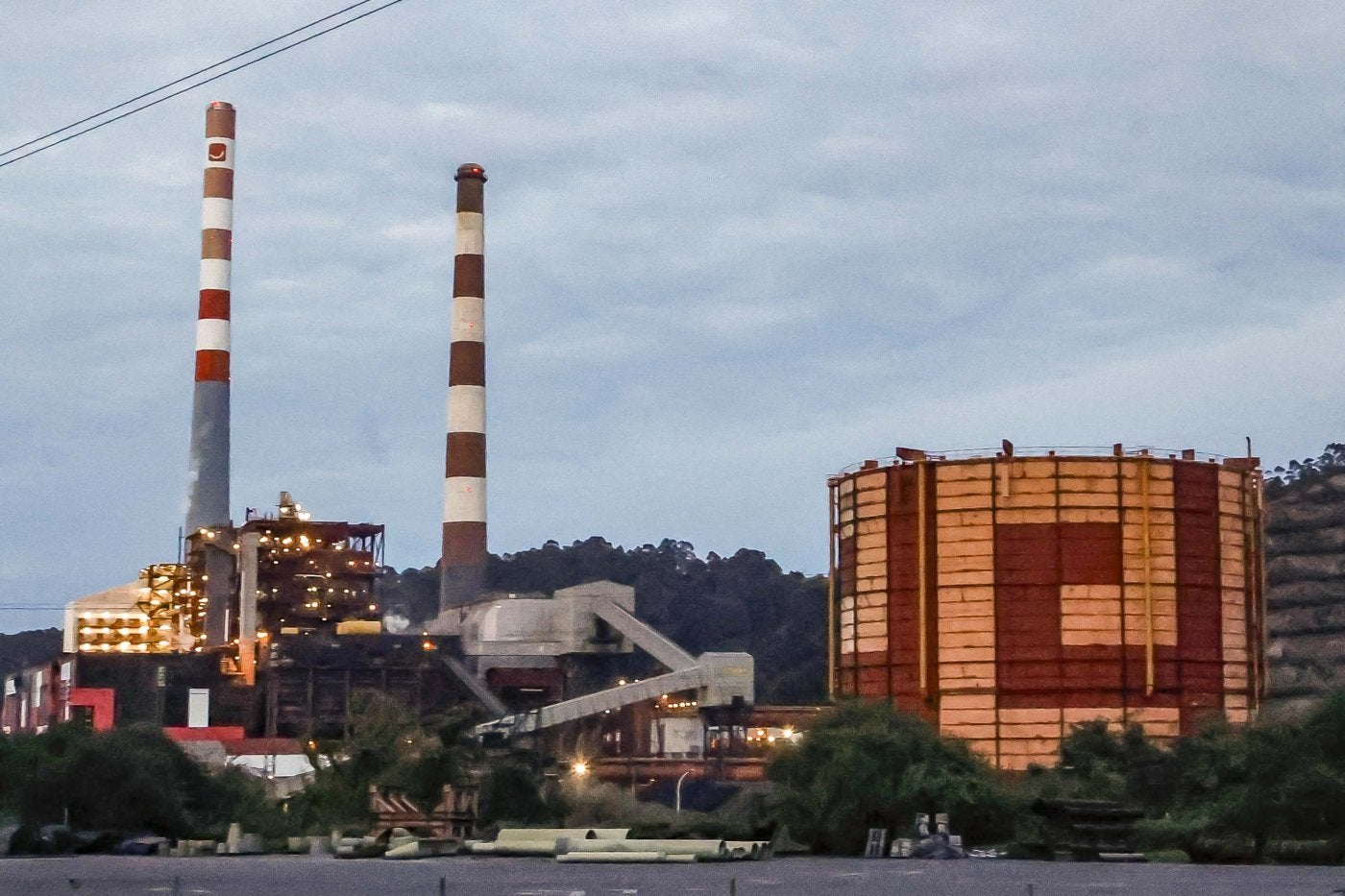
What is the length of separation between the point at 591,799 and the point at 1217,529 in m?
18.1

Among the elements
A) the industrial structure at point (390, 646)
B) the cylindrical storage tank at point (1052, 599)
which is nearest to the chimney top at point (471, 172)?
the industrial structure at point (390, 646)

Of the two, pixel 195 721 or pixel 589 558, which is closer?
pixel 195 721

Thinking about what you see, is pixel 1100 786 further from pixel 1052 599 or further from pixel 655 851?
pixel 655 851

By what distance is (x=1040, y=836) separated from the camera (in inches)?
1468

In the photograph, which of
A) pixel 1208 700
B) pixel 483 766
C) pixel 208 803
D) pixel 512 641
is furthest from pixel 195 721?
pixel 1208 700

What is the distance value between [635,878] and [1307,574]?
299ft

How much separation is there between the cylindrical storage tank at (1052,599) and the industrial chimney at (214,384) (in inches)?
1936

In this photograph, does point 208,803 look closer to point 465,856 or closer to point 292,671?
point 465,856

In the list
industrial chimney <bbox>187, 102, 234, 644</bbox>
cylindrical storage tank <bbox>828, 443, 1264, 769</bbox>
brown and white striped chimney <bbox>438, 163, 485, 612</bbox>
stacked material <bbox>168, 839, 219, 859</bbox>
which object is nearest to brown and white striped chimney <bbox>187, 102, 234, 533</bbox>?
industrial chimney <bbox>187, 102, 234, 644</bbox>

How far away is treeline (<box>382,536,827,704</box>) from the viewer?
14725 cm

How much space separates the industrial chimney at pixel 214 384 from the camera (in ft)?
307

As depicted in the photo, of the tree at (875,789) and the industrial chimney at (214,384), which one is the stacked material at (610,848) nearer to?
the tree at (875,789)

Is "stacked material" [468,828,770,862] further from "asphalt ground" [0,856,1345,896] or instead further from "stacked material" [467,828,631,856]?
"asphalt ground" [0,856,1345,896]

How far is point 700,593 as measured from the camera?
167 meters
